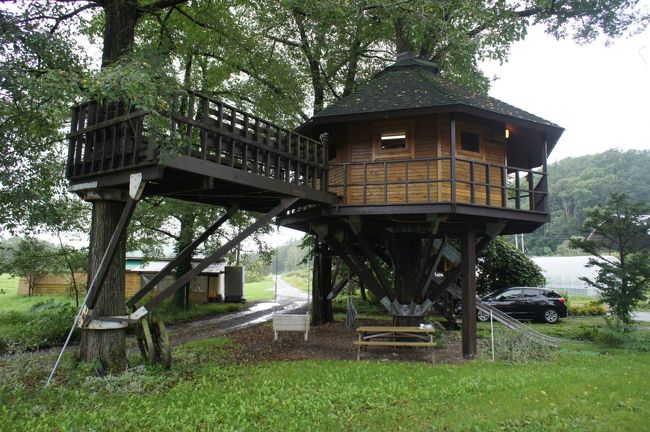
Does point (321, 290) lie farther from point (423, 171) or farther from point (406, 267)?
point (423, 171)

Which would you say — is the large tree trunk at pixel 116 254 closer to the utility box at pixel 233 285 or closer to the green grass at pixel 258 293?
the utility box at pixel 233 285

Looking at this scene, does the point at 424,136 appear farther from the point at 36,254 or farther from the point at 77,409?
the point at 36,254

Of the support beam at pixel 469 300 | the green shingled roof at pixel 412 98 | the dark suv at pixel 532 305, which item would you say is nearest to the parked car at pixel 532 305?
the dark suv at pixel 532 305

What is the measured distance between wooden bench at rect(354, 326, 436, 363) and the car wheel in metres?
9.53

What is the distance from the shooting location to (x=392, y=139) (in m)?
11.8

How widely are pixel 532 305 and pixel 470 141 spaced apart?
1139 cm

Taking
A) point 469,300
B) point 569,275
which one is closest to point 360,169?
point 469,300

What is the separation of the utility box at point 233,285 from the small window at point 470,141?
24036 mm

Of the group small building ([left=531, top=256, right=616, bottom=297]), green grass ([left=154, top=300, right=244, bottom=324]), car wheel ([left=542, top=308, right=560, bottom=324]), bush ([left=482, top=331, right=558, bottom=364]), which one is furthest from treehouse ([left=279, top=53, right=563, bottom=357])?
small building ([left=531, top=256, right=616, bottom=297])

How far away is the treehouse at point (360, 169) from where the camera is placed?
8.27m

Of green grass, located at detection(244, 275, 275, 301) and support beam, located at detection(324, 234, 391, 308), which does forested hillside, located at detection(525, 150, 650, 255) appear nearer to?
green grass, located at detection(244, 275, 275, 301)

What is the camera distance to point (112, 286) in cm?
917

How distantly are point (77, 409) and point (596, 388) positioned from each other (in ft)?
26.9

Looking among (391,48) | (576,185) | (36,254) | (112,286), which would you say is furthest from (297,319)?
(576,185)
